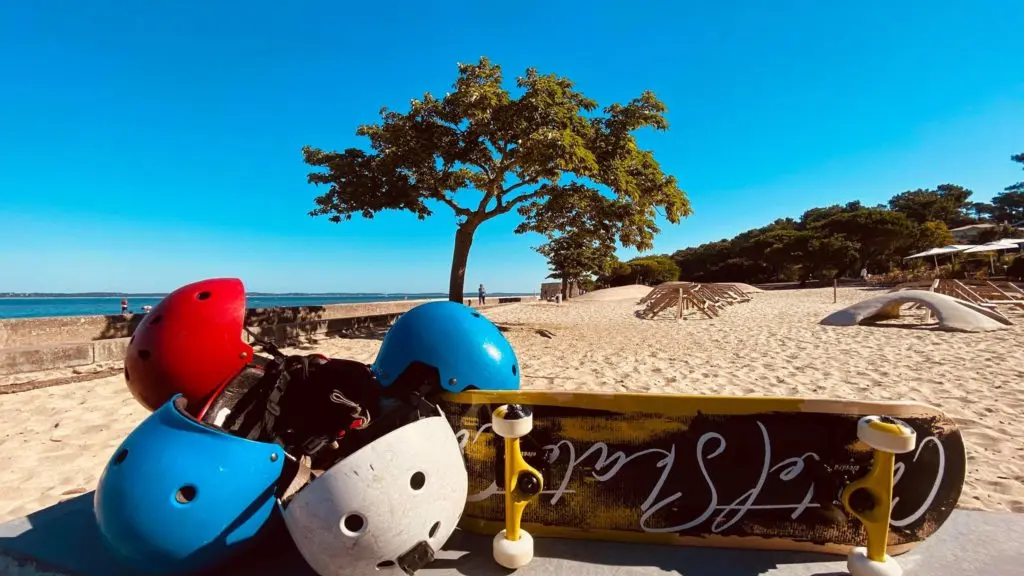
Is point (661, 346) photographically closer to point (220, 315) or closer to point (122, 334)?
point (220, 315)

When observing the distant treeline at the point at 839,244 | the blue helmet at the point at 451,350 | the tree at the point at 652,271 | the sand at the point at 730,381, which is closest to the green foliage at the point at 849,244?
the distant treeline at the point at 839,244

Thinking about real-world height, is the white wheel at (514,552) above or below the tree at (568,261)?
below

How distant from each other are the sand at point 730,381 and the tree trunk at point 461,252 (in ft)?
8.58

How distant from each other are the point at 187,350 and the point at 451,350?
167 centimetres

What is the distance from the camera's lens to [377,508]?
182 cm

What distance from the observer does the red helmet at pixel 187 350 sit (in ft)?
9.27

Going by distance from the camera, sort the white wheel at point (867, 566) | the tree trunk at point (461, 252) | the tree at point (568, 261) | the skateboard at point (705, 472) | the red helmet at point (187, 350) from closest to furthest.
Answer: the white wheel at point (867, 566), the skateboard at point (705, 472), the red helmet at point (187, 350), the tree trunk at point (461, 252), the tree at point (568, 261)

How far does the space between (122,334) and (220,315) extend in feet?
29.9

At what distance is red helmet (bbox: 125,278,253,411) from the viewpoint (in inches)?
111

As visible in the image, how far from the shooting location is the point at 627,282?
60781 millimetres

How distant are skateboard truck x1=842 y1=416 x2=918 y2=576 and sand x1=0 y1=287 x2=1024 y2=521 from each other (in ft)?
5.38

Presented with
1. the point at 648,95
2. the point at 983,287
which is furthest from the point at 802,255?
the point at 648,95

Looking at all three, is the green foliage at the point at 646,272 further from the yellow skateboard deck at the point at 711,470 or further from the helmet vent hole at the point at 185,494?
the helmet vent hole at the point at 185,494

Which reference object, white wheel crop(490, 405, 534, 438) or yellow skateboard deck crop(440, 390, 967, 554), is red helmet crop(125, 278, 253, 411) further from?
white wheel crop(490, 405, 534, 438)
